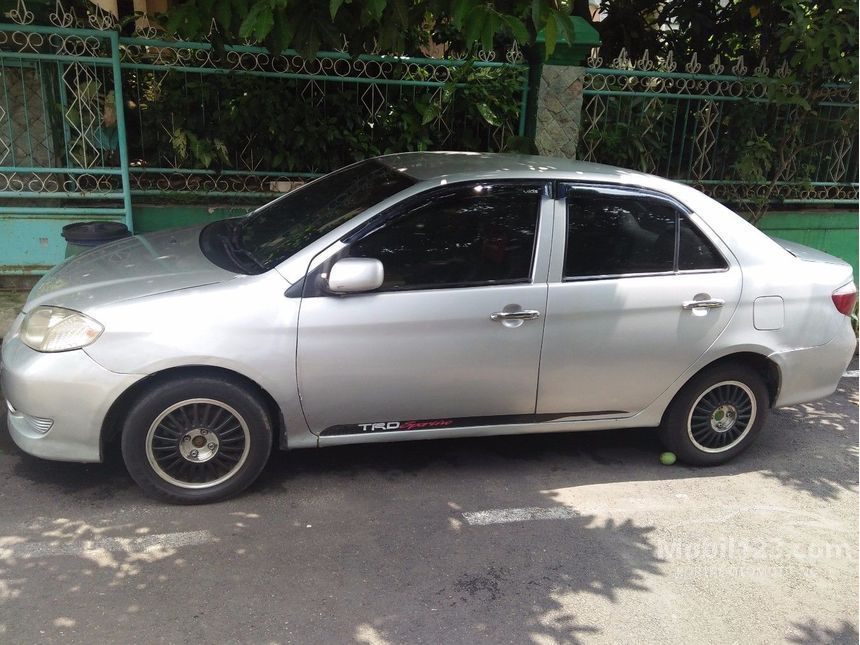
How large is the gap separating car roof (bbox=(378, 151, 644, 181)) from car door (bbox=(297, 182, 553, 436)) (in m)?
0.11

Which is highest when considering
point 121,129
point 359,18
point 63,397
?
point 359,18

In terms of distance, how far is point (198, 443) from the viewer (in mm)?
3725

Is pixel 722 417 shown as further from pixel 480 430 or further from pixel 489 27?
pixel 489 27

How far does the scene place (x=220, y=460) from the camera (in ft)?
12.5

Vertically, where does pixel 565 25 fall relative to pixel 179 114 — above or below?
above

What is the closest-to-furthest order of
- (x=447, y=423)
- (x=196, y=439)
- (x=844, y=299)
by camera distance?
Result: (x=196, y=439) → (x=447, y=423) → (x=844, y=299)

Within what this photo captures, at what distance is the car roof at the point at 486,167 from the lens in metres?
4.16

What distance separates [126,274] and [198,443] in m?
0.95

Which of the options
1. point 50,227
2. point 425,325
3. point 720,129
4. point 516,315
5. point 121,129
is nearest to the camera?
point 425,325

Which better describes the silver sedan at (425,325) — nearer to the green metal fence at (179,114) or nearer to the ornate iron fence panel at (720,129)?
the green metal fence at (179,114)

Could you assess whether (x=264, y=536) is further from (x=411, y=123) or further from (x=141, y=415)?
(x=411, y=123)

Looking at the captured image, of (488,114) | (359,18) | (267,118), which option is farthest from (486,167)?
(267,118)

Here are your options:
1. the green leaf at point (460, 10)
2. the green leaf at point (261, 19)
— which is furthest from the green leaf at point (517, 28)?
the green leaf at point (261, 19)

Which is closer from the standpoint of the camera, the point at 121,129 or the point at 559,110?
the point at 121,129
